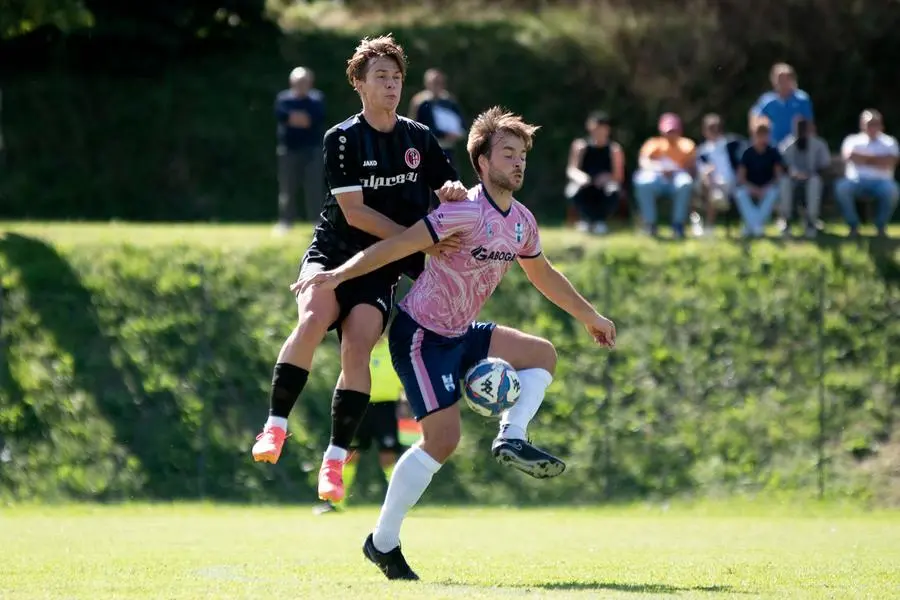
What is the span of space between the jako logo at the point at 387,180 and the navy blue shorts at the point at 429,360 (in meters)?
0.73

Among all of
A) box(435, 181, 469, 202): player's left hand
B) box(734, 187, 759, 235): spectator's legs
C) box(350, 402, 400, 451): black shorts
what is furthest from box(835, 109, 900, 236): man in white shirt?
box(435, 181, 469, 202): player's left hand

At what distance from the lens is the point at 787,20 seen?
2555 centimetres

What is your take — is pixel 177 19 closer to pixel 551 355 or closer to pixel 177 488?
pixel 177 488

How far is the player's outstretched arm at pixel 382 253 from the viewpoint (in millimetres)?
8117

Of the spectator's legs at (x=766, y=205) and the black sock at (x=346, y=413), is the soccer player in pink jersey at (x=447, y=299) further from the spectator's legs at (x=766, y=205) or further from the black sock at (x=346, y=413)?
the spectator's legs at (x=766, y=205)

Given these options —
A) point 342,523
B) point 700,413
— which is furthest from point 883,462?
point 342,523

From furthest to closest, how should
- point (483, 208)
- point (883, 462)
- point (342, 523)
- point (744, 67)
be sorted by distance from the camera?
point (744, 67)
point (883, 462)
point (342, 523)
point (483, 208)

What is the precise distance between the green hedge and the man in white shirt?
603 mm

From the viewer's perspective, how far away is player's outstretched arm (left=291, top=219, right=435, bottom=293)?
26.6ft

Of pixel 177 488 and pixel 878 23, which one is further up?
pixel 878 23

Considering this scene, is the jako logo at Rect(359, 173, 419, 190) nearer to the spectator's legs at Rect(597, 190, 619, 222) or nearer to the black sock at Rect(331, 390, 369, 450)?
the black sock at Rect(331, 390, 369, 450)

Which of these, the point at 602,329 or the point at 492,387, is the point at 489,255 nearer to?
the point at 492,387

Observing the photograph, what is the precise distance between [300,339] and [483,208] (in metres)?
1.27

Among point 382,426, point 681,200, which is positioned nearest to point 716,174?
point 681,200
